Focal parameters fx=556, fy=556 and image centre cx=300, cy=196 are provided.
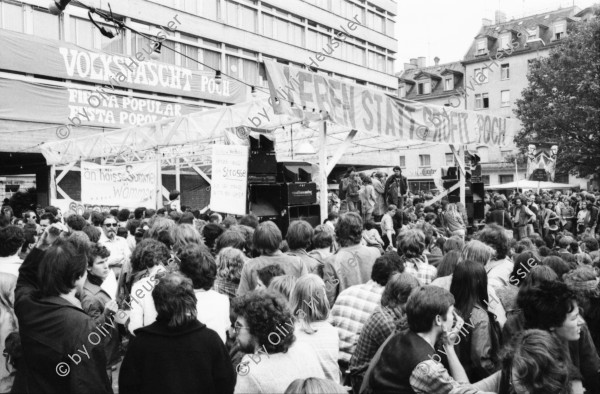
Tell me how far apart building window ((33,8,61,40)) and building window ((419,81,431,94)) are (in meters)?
43.8

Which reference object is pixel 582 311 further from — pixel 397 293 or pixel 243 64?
pixel 243 64

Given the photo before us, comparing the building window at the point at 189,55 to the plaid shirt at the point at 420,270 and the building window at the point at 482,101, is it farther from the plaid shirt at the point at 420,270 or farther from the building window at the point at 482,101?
the building window at the point at 482,101

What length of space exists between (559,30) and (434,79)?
1273 cm

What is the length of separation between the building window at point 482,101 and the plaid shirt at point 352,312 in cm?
5367

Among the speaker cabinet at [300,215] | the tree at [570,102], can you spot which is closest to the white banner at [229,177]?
the speaker cabinet at [300,215]

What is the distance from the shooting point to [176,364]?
2975 millimetres

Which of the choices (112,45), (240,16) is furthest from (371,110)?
(240,16)

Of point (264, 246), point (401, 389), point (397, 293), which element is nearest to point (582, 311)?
point (397, 293)

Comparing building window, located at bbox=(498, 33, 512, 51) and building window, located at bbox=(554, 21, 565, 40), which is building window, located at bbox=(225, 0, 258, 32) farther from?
building window, located at bbox=(554, 21, 565, 40)

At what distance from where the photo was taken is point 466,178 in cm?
1469

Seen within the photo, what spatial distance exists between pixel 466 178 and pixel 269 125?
598cm

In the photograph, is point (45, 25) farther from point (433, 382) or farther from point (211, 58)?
point (433, 382)

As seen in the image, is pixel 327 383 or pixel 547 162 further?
pixel 547 162

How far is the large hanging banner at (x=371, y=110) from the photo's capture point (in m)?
8.27
